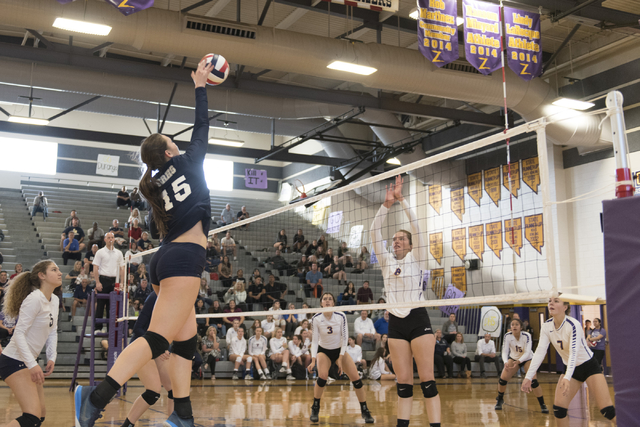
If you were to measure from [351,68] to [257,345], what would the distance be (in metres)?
6.68

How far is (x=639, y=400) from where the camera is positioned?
2910 mm

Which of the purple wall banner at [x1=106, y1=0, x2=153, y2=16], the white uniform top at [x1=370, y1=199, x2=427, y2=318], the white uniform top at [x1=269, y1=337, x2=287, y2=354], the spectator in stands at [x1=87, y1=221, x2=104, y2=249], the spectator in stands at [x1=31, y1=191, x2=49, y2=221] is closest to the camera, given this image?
the white uniform top at [x1=370, y1=199, x2=427, y2=318]

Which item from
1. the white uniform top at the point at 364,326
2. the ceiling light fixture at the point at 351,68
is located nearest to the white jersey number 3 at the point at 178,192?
the ceiling light fixture at the point at 351,68

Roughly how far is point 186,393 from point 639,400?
2.63m

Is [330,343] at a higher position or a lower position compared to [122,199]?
lower

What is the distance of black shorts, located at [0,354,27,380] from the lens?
178 inches

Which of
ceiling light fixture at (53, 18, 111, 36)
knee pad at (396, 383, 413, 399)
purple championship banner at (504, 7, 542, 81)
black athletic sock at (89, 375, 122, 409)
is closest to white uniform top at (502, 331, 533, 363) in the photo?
purple championship banner at (504, 7, 542, 81)

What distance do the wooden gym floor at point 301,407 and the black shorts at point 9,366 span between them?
5.39 ft

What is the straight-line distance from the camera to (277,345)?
14.0 metres

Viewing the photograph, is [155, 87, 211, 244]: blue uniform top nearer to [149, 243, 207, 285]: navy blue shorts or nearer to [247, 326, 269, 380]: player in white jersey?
[149, 243, 207, 285]: navy blue shorts

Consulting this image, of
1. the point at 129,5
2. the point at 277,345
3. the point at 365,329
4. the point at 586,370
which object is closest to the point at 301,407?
the point at 586,370

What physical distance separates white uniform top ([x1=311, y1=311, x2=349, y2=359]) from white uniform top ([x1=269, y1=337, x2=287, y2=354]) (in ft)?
21.4

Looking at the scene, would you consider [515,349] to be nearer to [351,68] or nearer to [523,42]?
[523,42]

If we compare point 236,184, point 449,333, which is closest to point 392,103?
point 449,333
